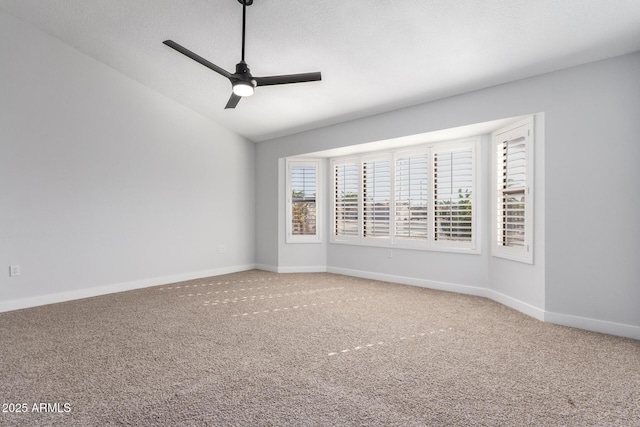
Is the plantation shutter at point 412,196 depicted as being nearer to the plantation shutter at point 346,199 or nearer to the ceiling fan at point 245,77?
the plantation shutter at point 346,199

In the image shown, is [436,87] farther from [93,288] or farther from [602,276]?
[93,288]

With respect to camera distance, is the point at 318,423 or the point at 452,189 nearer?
the point at 318,423

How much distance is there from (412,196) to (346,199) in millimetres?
1260

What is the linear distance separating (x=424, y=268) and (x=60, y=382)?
430 centimetres

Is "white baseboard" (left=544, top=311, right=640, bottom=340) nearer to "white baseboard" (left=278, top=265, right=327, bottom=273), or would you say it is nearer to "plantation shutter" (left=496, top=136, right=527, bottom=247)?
"plantation shutter" (left=496, top=136, right=527, bottom=247)

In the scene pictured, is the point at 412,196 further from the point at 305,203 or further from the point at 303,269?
the point at 303,269

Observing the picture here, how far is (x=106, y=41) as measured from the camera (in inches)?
167

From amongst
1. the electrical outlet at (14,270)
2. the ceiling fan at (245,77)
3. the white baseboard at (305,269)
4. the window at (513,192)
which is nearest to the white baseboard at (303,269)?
the white baseboard at (305,269)

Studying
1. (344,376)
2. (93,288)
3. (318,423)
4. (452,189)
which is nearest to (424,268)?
(452,189)

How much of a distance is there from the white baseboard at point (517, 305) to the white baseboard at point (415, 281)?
0.53 ft

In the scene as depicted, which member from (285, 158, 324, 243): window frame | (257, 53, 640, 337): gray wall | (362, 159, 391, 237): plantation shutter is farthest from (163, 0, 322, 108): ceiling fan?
(285, 158, 324, 243): window frame

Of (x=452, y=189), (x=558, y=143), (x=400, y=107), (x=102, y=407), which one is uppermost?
(x=400, y=107)

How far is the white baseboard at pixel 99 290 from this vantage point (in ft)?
13.0

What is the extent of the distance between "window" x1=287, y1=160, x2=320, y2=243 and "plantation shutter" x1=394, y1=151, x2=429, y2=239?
5.22 ft
